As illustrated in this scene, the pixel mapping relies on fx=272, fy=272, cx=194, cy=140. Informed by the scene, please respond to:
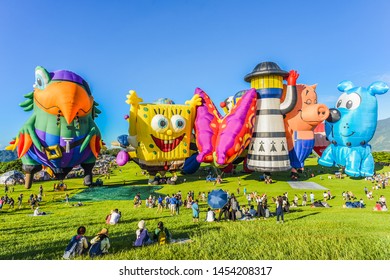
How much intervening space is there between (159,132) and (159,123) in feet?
2.83

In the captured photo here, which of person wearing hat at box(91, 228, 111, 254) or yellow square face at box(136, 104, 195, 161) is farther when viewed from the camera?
yellow square face at box(136, 104, 195, 161)

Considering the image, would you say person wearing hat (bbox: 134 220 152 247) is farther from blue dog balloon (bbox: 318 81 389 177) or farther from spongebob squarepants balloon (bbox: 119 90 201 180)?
blue dog balloon (bbox: 318 81 389 177)

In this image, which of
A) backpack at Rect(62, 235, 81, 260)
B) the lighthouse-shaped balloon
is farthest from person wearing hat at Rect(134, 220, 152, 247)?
the lighthouse-shaped balloon

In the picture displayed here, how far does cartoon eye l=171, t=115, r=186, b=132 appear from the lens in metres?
24.9

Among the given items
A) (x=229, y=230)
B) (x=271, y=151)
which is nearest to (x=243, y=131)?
(x=271, y=151)

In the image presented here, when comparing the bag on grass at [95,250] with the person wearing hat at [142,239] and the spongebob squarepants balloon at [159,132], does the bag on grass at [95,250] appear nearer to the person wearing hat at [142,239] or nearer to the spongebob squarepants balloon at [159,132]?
the person wearing hat at [142,239]

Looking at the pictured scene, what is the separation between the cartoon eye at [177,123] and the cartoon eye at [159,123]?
0.66 meters

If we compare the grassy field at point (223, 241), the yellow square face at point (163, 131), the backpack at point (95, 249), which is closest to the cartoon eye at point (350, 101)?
the yellow square face at point (163, 131)

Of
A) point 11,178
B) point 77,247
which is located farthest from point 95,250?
point 11,178

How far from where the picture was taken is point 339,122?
29719 millimetres

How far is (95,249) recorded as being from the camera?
6.57 m

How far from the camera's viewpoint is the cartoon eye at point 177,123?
24922mm

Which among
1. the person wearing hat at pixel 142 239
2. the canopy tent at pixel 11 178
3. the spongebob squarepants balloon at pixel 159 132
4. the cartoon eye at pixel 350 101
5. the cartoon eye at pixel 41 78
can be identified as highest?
the cartoon eye at pixel 41 78

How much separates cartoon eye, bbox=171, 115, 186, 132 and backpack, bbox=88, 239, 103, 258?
1866 cm
